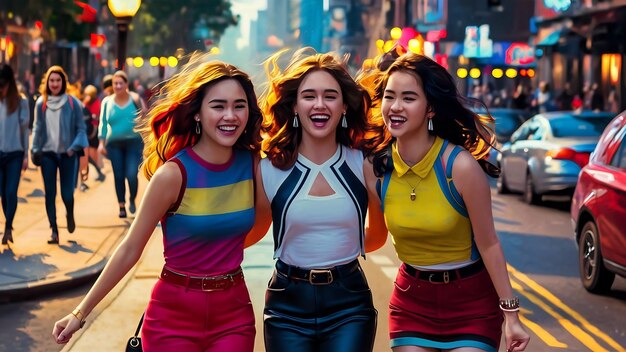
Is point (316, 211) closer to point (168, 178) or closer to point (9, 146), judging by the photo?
point (168, 178)

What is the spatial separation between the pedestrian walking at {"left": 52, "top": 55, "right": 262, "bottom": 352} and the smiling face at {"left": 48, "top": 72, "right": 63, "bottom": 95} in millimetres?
8695

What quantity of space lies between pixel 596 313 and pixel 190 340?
5.81 meters

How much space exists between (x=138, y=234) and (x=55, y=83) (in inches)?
352

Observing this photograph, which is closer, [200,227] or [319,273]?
[200,227]

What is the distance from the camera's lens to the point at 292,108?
538 centimetres

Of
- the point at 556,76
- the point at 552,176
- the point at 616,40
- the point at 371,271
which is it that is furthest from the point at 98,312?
the point at 556,76

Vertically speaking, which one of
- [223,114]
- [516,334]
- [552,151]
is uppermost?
[223,114]

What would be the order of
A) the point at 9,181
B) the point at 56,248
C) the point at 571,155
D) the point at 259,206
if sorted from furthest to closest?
the point at 571,155, the point at 9,181, the point at 56,248, the point at 259,206

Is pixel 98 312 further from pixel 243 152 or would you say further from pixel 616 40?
pixel 616 40

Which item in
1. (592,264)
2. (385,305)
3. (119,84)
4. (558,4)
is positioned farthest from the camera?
(558,4)

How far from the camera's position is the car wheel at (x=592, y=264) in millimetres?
10735

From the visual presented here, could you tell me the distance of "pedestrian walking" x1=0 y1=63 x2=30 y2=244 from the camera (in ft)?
43.3

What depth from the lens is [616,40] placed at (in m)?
39.4

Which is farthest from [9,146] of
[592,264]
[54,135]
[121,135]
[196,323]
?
[196,323]
